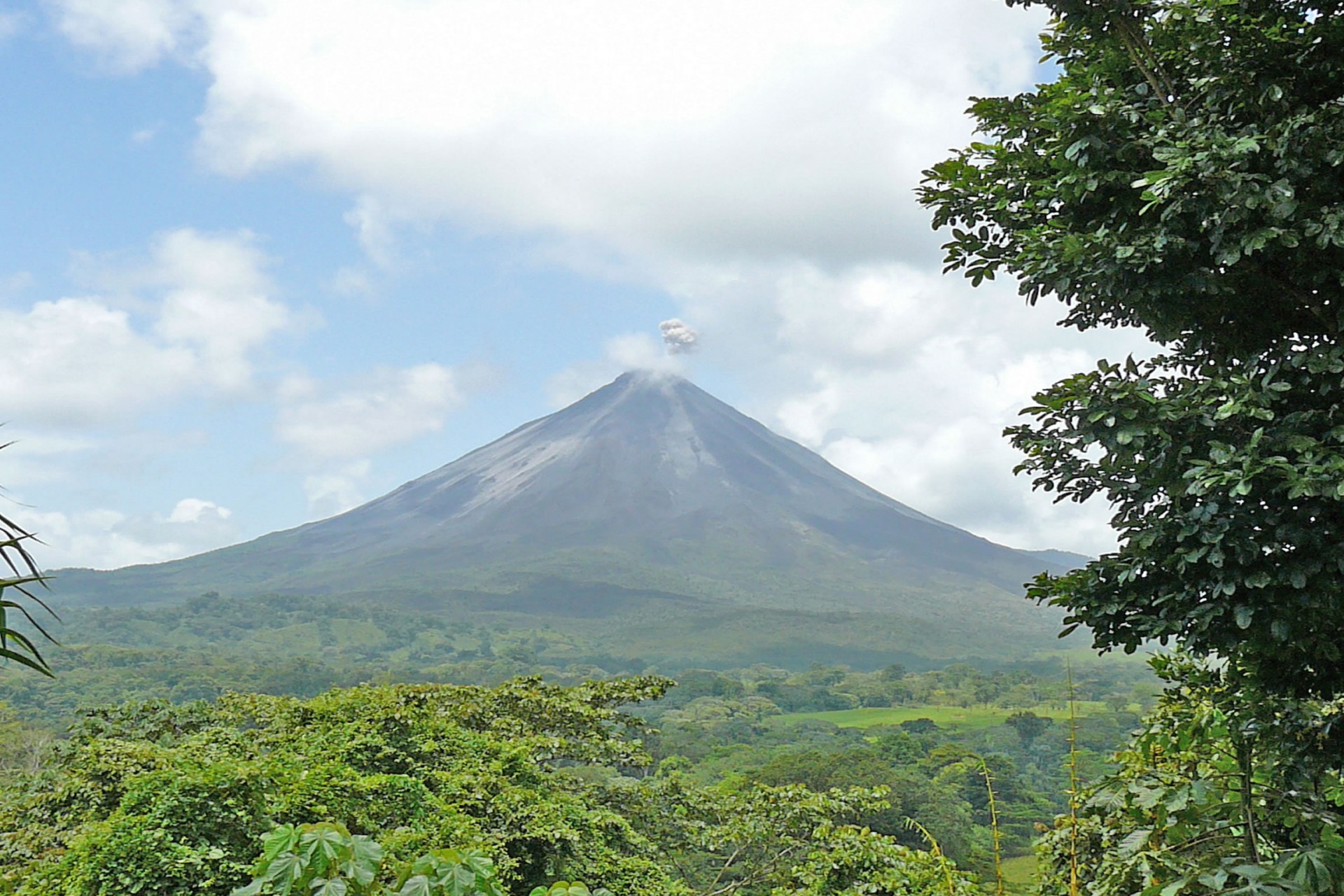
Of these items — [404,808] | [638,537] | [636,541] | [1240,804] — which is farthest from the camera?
[638,537]

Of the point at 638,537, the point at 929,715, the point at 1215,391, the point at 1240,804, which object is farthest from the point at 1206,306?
the point at 638,537

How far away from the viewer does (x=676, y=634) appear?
81938 mm

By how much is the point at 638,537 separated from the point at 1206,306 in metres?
97.3

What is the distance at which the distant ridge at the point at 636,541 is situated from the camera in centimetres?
9019

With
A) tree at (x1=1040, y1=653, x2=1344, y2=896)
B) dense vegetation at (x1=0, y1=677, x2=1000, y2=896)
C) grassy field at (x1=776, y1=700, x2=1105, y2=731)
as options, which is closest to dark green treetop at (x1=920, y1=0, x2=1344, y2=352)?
tree at (x1=1040, y1=653, x2=1344, y2=896)

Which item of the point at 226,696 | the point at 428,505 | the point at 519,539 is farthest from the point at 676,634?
the point at 226,696

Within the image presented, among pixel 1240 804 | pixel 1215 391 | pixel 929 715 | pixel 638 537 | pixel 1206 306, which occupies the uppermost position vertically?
pixel 638 537

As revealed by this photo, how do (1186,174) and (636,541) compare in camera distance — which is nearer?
(1186,174)

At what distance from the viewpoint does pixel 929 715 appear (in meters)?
49.0

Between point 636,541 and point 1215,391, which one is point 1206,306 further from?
point 636,541

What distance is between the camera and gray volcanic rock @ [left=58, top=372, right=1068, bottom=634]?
91.4 m

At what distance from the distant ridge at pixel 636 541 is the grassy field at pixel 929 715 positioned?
32611 mm

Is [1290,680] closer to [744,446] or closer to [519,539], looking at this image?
[519,539]

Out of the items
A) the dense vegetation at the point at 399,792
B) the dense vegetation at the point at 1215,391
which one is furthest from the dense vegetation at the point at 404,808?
the dense vegetation at the point at 1215,391
